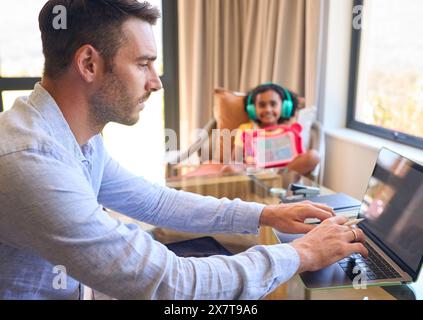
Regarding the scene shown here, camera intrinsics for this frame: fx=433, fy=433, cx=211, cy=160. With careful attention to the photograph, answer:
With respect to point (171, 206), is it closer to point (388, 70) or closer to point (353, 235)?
point (353, 235)

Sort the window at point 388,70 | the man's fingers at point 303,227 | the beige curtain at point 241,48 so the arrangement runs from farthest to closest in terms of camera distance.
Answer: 1. the beige curtain at point 241,48
2. the window at point 388,70
3. the man's fingers at point 303,227

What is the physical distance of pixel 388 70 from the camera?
2535 mm

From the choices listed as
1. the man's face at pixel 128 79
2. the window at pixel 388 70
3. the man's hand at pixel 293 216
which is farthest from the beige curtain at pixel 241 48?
the man's face at pixel 128 79

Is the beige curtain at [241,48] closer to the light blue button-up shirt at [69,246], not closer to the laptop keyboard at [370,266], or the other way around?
the laptop keyboard at [370,266]

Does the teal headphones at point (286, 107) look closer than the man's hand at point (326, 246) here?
No

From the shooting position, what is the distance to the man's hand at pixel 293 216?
1117 mm

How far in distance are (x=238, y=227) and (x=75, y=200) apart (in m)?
0.54

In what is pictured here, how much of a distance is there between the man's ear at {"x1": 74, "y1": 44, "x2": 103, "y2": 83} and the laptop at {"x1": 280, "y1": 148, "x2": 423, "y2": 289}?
0.62 meters

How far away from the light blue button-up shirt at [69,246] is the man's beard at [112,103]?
88 millimetres

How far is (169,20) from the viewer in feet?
11.6

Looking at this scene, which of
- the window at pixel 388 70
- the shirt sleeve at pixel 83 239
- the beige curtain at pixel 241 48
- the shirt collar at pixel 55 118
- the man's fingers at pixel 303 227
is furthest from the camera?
the beige curtain at pixel 241 48

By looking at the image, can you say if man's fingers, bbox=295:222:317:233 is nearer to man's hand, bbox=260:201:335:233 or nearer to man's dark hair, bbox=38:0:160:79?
A: man's hand, bbox=260:201:335:233

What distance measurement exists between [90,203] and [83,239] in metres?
0.07

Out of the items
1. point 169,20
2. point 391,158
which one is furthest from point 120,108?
point 169,20
